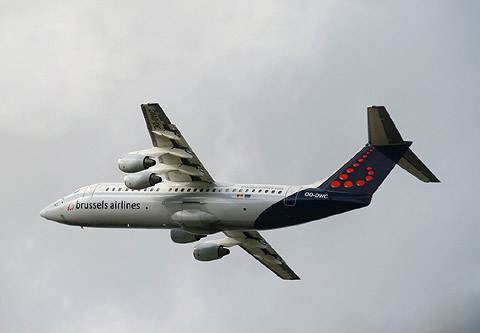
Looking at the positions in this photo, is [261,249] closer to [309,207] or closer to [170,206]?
[170,206]

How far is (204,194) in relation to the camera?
59969 millimetres

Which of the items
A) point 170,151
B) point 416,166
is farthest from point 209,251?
point 416,166

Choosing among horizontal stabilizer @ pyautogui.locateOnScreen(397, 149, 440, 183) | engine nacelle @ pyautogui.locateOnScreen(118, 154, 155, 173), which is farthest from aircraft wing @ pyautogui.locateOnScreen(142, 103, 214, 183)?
horizontal stabilizer @ pyautogui.locateOnScreen(397, 149, 440, 183)

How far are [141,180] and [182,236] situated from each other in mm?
5518

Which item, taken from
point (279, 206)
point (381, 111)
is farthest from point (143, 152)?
point (381, 111)

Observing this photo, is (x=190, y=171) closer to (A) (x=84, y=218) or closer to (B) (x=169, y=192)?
(B) (x=169, y=192)

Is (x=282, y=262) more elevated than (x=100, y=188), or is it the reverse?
(x=100, y=188)

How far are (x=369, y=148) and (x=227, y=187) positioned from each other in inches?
271

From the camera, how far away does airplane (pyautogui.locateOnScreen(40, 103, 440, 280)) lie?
56.9 metres

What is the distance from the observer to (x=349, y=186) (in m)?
57.3

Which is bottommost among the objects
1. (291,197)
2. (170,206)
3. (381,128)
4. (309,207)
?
(309,207)

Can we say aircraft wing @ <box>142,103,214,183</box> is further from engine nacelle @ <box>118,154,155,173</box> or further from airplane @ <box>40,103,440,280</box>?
engine nacelle @ <box>118,154,155,173</box>

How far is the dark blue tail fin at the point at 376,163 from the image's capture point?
5606 cm

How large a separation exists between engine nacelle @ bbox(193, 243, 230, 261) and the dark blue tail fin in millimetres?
8282
